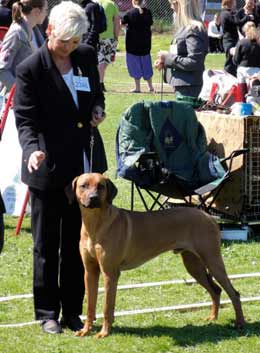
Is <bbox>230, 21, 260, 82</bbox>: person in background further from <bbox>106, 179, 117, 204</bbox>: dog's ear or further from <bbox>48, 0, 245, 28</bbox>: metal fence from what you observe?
<bbox>48, 0, 245, 28</bbox>: metal fence

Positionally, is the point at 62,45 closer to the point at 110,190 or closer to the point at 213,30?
the point at 110,190

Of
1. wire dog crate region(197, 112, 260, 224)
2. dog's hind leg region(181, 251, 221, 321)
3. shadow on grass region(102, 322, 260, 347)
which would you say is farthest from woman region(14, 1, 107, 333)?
wire dog crate region(197, 112, 260, 224)

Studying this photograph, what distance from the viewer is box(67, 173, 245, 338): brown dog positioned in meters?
5.48

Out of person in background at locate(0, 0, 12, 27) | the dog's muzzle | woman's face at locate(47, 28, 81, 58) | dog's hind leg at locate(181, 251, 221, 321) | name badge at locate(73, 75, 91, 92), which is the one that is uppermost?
person in background at locate(0, 0, 12, 27)

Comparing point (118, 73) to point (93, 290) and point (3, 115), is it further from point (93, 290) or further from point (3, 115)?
point (93, 290)

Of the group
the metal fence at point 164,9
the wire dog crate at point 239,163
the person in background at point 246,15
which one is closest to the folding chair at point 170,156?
the wire dog crate at point 239,163

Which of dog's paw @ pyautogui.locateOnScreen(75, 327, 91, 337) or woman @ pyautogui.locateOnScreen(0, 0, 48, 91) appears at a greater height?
woman @ pyautogui.locateOnScreen(0, 0, 48, 91)

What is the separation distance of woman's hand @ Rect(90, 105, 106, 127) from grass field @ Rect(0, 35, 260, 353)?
1311mm

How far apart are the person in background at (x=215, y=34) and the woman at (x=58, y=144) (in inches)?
811

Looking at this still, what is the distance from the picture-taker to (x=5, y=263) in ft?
25.2

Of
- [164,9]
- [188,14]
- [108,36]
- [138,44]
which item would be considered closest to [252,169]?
[188,14]

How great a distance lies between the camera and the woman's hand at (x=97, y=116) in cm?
560

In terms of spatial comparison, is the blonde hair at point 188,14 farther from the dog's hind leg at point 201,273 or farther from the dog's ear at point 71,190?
the dog's ear at point 71,190

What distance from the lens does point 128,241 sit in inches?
223
